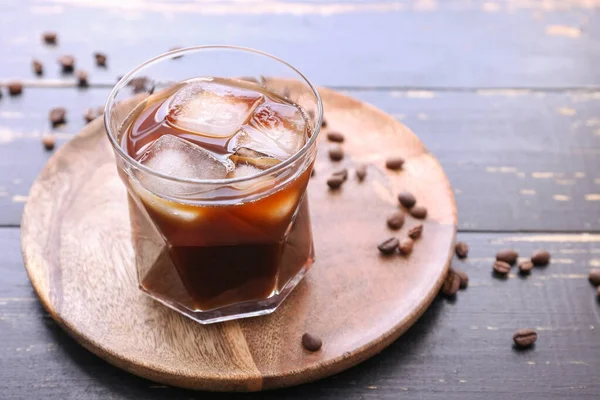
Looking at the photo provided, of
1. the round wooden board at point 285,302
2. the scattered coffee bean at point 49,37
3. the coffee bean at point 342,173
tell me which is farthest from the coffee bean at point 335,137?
the scattered coffee bean at point 49,37

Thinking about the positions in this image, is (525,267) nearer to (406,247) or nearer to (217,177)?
(406,247)

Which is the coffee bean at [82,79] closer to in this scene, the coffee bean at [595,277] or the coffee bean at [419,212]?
the coffee bean at [419,212]

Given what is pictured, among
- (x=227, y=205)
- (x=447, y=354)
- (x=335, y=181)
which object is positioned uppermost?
(x=227, y=205)

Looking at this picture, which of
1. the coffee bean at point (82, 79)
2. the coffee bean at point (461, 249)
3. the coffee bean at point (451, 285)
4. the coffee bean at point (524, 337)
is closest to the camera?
the coffee bean at point (524, 337)

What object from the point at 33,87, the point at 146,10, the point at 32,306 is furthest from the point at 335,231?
the point at 146,10

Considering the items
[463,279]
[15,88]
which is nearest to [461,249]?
[463,279]

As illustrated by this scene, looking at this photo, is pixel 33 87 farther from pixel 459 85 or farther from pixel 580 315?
pixel 580 315
